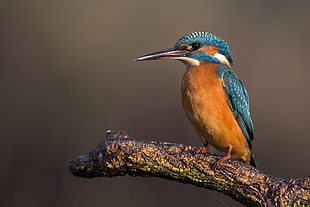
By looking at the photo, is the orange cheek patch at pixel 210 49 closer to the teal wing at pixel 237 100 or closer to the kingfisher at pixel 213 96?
the kingfisher at pixel 213 96

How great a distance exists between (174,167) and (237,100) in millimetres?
781

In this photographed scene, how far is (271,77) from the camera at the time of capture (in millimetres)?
5605

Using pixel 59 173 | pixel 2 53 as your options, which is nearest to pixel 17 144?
pixel 59 173

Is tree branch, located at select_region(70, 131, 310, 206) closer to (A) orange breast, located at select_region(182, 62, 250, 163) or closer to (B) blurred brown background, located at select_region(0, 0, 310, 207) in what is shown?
(A) orange breast, located at select_region(182, 62, 250, 163)

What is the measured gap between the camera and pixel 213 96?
3.38 m

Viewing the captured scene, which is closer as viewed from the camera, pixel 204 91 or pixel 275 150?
pixel 204 91

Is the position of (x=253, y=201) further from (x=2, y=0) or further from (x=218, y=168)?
(x=2, y=0)

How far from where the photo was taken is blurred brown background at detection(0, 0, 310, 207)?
16.9ft

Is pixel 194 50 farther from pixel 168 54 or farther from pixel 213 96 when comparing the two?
pixel 213 96

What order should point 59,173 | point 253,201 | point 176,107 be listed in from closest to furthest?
point 253,201 → point 59,173 → point 176,107

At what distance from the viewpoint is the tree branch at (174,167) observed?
2844 mm

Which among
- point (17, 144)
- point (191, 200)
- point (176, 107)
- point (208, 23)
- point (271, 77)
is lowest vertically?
point (191, 200)

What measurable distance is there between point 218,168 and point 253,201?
0.25m

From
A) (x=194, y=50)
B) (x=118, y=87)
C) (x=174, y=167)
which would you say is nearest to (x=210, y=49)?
(x=194, y=50)
